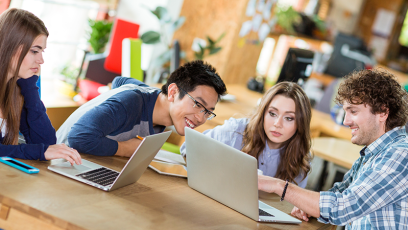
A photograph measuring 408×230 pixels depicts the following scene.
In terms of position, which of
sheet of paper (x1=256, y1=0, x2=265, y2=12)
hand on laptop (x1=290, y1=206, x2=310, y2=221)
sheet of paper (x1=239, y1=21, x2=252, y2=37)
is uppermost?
sheet of paper (x1=256, y1=0, x2=265, y2=12)

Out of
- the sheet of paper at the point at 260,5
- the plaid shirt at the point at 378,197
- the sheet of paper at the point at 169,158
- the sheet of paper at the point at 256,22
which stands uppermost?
the sheet of paper at the point at 260,5

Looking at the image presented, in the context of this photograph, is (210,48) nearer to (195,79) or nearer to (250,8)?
(250,8)

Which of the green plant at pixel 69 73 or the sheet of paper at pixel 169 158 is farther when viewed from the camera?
the green plant at pixel 69 73

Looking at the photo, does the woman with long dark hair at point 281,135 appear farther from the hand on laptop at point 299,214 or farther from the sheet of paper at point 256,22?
the sheet of paper at point 256,22

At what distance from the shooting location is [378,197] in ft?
4.69

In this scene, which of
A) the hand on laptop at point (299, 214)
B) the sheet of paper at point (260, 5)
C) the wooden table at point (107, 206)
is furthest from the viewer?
the sheet of paper at point (260, 5)

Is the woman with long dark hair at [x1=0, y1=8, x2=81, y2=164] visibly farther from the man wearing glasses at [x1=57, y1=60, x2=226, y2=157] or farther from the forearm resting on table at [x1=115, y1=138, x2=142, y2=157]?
the forearm resting on table at [x1=115, y1=138, x2=142, y2=157]

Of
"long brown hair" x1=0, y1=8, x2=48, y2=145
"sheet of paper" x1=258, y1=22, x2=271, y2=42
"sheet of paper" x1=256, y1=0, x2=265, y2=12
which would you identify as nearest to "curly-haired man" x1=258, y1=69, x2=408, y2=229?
"long brown hair" x1=0, y1=8, x2=48, y2=145

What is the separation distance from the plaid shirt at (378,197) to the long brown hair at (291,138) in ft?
1.97

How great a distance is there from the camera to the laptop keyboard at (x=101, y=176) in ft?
4.45

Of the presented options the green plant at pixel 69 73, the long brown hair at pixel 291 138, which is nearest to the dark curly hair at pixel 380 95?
the long brown hair at pixel 291 138

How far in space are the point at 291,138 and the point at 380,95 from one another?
0.63 metres

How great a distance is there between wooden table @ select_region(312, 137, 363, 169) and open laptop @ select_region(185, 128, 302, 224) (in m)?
1.43

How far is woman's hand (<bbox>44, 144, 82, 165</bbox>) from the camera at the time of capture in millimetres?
1424
